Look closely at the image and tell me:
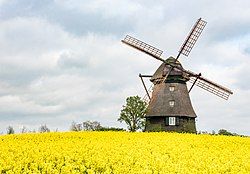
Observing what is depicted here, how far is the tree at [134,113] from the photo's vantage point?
44.3m

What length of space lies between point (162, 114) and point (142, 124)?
115 inches

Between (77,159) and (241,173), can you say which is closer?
(241,173)

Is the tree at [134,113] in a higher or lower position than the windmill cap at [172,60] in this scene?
lower

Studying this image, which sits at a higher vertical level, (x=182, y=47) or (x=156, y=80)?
(x=182, y=47)

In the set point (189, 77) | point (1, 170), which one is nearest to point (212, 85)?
point (189, 77)

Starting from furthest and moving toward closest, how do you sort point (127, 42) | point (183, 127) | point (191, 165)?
point (127, 42) → point (183, 127) → point (191, 165)

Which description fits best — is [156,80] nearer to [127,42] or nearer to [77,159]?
[127,42]

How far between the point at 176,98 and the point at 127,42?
7.54m

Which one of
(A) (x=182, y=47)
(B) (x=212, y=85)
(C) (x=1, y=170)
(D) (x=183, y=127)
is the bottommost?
(C) (x=1, y=170)

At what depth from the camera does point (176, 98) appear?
43.2 m

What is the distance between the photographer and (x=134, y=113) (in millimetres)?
44469

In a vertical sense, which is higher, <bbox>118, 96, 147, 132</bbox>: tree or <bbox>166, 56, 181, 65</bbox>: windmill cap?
<bbox>166, 56, 181, 65</bbox>: windmill cap

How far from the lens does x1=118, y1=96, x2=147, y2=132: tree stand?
44.3m

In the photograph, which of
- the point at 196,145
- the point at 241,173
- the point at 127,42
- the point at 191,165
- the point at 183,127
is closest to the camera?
the point at 241,173
